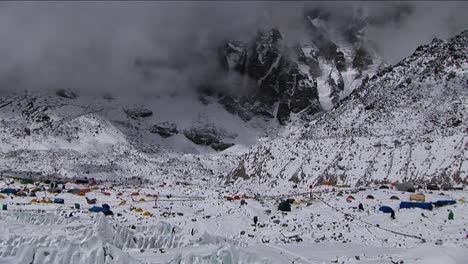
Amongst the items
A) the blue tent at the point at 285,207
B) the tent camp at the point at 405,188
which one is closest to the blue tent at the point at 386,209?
the blue tent at the point at 285,207

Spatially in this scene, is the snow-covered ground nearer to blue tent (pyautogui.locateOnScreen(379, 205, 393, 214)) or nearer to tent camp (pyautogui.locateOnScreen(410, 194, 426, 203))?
blue tent (pyautogui.locateOnScreen(379, 205, 393, 214))

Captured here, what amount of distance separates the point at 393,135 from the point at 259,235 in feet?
177

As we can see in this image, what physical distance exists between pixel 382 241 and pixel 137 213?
29.5 metres

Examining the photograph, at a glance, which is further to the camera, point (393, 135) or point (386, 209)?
point (393, 135)

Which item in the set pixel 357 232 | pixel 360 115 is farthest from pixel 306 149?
pixel 357 232

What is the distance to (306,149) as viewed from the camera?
3499 inches

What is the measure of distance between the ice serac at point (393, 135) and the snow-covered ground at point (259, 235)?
1599 centimetres

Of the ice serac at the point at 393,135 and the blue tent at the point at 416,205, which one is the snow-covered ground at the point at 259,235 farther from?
the ice serac at the point at 393,135

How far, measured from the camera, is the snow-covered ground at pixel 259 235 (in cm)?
1841

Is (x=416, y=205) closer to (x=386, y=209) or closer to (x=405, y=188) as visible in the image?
(x=386, y=209)

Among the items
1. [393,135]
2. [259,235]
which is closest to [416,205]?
[259,235]

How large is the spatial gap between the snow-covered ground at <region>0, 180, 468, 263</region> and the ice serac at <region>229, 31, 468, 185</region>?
1599 cm

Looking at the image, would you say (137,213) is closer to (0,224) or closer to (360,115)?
(0,224)

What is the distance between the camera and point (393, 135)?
8462 centimetres
